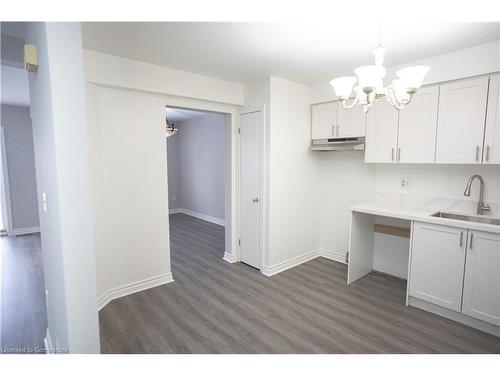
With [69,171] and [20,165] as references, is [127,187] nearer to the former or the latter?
[69,171]

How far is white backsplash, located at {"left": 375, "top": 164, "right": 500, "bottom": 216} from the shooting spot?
266 cm

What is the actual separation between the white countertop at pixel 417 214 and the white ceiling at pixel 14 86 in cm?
429

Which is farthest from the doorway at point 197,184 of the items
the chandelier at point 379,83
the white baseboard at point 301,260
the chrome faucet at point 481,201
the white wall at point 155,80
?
the chrome faucet at point 481,201

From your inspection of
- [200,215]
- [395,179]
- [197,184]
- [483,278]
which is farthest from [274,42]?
[200,215]

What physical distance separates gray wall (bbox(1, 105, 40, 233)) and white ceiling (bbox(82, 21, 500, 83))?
440 centimetres

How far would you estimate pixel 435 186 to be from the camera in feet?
9.91

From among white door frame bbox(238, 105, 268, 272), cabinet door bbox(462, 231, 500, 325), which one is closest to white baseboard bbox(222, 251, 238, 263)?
white door frame bbox(238, 105, 268, 272)

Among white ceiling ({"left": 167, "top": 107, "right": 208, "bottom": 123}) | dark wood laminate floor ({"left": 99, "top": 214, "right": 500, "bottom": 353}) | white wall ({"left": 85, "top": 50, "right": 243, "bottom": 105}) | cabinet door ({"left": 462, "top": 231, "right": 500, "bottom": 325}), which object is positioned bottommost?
dark wood laminate floor ({"left": 99, "top": 214, "right": 500, "bottom": 353})

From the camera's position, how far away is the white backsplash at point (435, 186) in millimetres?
2664

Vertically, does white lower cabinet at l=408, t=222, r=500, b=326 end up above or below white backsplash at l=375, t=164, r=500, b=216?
below

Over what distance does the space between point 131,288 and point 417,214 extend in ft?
10.2

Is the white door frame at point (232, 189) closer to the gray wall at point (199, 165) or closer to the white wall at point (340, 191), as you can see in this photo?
the white wall at point (340, 191)

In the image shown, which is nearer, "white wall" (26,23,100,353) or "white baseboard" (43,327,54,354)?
"white wall" (26,23,100,353)

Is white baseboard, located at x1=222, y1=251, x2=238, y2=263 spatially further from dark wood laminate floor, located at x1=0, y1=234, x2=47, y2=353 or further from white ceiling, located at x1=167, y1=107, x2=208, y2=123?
white ceiling, located at x1=167, y1=107, x2=208, y2=123
